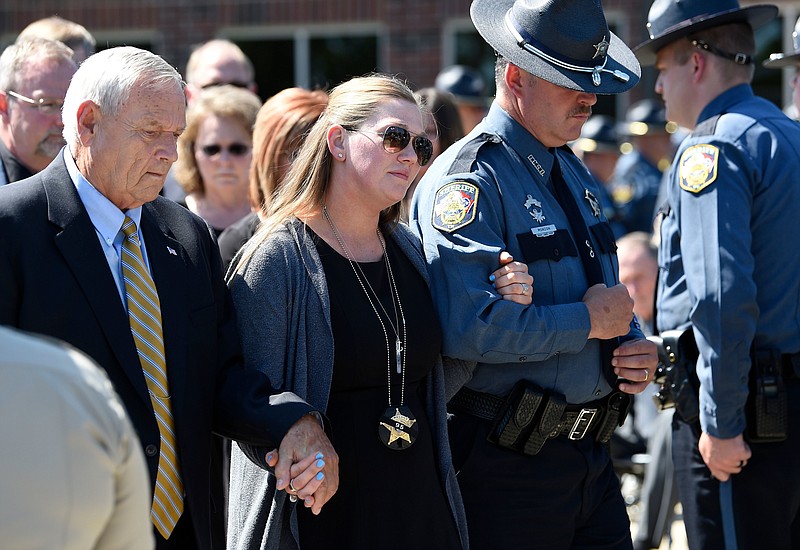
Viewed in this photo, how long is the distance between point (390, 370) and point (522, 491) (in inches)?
22.7

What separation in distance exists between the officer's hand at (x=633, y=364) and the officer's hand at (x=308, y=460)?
102cm

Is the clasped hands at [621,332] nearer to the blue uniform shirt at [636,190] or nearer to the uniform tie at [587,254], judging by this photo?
the uniform tie at [587,254]

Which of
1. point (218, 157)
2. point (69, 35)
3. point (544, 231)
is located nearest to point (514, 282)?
point (544, 231)

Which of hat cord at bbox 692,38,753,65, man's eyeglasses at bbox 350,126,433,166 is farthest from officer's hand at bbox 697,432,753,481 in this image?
man's eyeglasses at bbox 350,126,433,166

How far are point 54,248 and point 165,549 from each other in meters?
0.77

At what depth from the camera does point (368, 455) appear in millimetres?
2992

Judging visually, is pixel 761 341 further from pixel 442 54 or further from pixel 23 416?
pixel 442 54

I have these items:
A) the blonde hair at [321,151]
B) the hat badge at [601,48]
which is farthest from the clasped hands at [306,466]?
the hat badge at [601,48]

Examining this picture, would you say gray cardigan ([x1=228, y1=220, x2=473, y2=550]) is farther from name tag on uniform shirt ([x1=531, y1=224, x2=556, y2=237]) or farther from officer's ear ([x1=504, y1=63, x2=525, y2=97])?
officer's ear ([x1=504, y1=63, x2=525, y2=97])

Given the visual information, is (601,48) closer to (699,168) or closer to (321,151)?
(699,168)

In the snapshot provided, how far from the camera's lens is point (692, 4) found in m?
4.11

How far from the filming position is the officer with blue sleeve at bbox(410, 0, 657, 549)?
319 cm

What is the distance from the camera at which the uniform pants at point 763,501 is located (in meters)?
3.80

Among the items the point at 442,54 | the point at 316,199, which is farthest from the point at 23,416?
the point at 442,54
